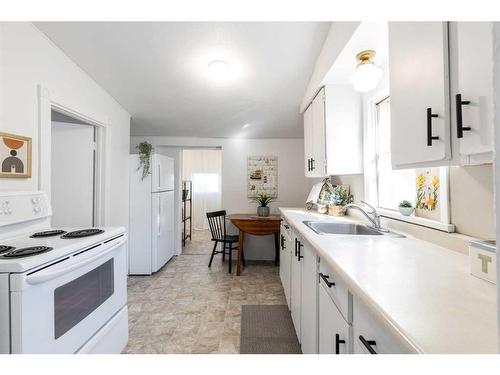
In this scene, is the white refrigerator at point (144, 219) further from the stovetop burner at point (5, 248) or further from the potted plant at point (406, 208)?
the potted plant at point (406, 208)

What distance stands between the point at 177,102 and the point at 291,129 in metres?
1.75

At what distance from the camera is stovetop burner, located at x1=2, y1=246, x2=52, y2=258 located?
1065mm

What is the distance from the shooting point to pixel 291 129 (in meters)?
3.77

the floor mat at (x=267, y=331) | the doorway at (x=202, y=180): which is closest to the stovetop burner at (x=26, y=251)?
the floor mat at (x=267, y=331)

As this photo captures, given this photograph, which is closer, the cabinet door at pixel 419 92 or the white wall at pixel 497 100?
the white wall at pixel 497 100

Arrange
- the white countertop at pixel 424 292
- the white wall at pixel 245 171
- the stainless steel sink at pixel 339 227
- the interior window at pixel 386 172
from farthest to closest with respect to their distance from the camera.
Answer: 1. the white wall at pixel 245 171
2. the stainless steel sink at pixel 339 227
3. the interior window at pixel 386 172
4. the white countertop at pixel 424 292

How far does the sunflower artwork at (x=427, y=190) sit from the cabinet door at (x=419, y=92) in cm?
47

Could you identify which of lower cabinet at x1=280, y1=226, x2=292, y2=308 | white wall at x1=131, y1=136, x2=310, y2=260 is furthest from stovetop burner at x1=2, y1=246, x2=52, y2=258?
white wall at x1=131, y1=136, x2=310, y2=260

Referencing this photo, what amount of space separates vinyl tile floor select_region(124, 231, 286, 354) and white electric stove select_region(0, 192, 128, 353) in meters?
0.40

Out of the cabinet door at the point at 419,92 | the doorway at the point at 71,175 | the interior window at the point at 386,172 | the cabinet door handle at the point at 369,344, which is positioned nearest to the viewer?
the cabinet door handle at the point at 369,344

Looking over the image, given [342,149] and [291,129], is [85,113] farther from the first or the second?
[291,129]

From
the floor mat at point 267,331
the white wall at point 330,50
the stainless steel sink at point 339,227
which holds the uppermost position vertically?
the white wall at point 330,50

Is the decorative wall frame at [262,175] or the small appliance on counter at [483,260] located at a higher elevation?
the decorative wall frame at [262,175]

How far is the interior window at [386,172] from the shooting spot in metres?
1.81
